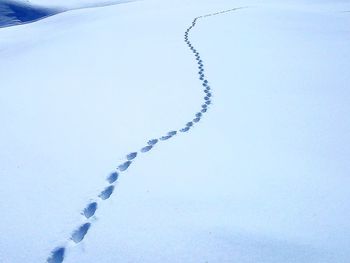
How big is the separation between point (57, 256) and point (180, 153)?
4.30 feet

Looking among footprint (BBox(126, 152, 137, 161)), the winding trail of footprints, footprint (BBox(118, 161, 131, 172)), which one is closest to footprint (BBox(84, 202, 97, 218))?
the winding trail of footprints

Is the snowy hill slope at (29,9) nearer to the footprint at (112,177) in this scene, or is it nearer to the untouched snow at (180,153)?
the untouched snow at (180,153)

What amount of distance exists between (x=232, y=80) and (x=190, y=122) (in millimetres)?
1338

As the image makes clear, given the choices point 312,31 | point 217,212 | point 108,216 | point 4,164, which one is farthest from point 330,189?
point 312,31

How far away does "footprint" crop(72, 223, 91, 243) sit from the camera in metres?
2.32

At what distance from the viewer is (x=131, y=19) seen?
29.8 feet

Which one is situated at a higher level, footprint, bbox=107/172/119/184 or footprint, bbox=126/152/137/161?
footprint, bbox=107/172/119/184

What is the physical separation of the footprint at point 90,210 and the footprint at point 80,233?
0.10m

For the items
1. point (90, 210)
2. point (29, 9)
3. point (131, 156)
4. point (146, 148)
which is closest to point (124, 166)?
point (131, 156)

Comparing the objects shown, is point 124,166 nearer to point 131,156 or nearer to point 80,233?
point 131,156

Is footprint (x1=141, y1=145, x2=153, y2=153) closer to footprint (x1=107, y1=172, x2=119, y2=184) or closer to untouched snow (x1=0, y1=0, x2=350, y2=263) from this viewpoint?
untouched snow (x1=0, y1=0, x2=350, y2=263)

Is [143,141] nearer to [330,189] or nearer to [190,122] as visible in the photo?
[190,122]

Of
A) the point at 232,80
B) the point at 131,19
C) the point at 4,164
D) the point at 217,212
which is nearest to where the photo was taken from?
the point at 217,212

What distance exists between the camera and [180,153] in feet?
10.5
